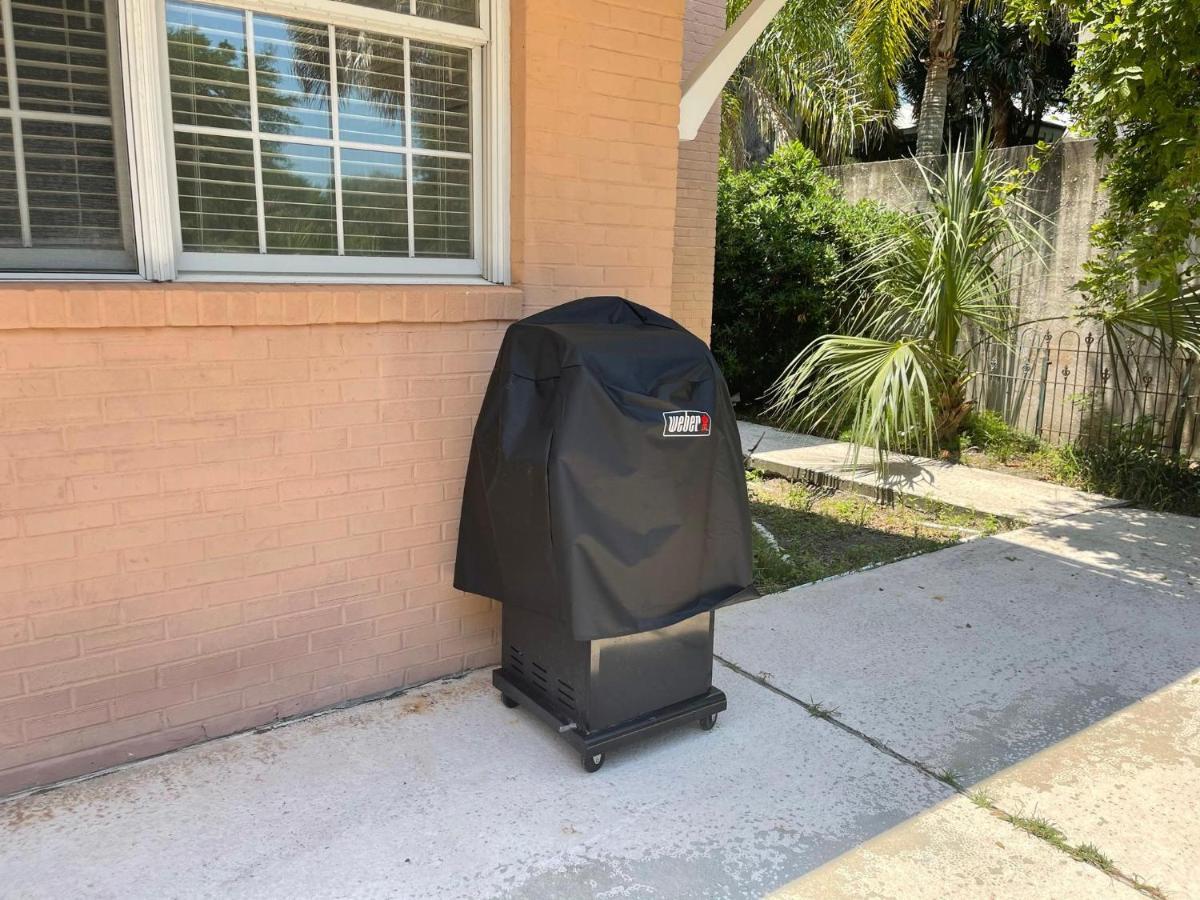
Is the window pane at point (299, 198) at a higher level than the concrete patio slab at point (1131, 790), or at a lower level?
higher

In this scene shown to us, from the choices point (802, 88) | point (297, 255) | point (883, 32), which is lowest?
point (297, 255)

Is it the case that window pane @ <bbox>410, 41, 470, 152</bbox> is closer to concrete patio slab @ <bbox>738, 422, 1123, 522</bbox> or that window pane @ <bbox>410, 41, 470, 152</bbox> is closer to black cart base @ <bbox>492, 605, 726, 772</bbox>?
black cart base @ <bbox>492, 605, 726, 772</bbox>

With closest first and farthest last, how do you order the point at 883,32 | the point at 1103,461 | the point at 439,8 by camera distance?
1. the point at 439,8
2. the point at 1103,461
3. the point at 883,32

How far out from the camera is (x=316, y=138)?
9.95 feet

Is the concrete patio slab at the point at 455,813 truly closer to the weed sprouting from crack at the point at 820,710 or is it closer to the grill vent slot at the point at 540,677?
the weed sprouting from crack at the point at 820,710

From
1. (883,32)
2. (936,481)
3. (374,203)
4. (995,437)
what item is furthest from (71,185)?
(883,32)

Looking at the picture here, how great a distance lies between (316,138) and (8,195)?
95 centimetres

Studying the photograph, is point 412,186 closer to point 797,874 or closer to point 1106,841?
point 797,874

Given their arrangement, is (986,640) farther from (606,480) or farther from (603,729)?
(606,480)

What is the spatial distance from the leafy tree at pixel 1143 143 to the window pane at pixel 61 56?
17.0 feet

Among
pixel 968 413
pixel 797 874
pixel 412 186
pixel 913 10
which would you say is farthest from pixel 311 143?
pixel 913 10

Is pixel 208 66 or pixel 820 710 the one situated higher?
pixel 208 66

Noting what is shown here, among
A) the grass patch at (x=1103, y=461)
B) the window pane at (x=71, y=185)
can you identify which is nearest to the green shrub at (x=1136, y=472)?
the grass patch at (x=1103, y=461)

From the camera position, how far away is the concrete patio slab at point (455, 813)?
2.31 metres
